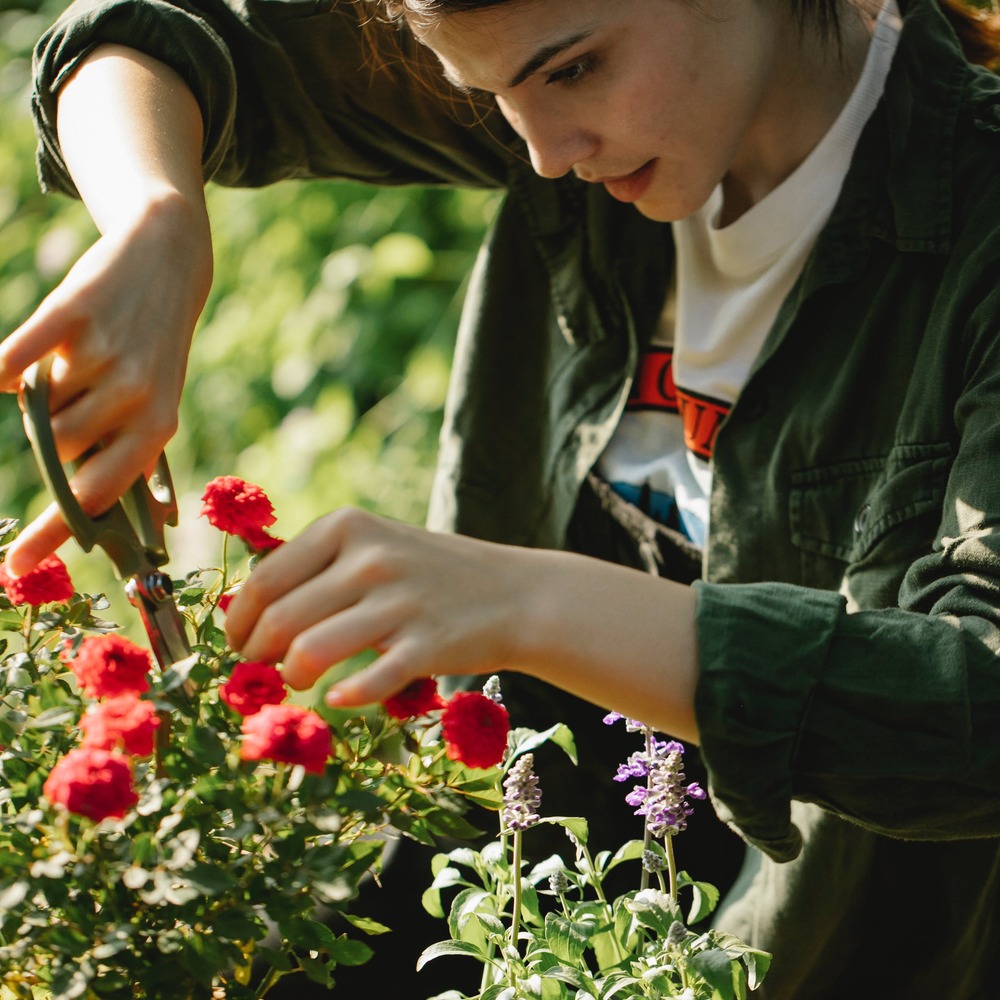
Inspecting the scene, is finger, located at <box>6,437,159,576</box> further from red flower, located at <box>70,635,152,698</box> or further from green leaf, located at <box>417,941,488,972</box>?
green leaf, located at <box>417,941,488,972</box>

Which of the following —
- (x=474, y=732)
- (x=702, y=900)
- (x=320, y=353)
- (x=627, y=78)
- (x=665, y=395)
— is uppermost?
(x=627, y=78)

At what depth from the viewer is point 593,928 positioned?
71 centimetres

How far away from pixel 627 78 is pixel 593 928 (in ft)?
1.89

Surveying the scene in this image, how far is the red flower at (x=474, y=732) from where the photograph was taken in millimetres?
610

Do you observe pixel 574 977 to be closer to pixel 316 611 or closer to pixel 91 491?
pixel 316 611

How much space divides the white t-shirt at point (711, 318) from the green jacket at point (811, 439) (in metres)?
0.03


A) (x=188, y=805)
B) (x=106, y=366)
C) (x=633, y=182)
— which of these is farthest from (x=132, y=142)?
(x=188, y=805)

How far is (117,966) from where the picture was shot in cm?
59

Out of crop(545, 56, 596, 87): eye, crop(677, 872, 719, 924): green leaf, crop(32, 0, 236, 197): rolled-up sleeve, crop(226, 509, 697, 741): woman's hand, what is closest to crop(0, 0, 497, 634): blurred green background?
crop(32, 0, 236, 197): rolled-up sleeve

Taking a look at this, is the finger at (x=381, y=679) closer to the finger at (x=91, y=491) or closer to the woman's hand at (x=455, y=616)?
the woman's hand at (x=455, y=616)

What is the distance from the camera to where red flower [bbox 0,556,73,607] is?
67cm

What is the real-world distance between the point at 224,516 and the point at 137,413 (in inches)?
2.9

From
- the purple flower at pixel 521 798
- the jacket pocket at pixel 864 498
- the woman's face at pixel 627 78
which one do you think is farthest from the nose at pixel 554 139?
the purple flower at pixel 521 798

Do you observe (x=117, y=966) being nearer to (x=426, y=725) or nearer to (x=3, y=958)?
(x=3, y=958)
